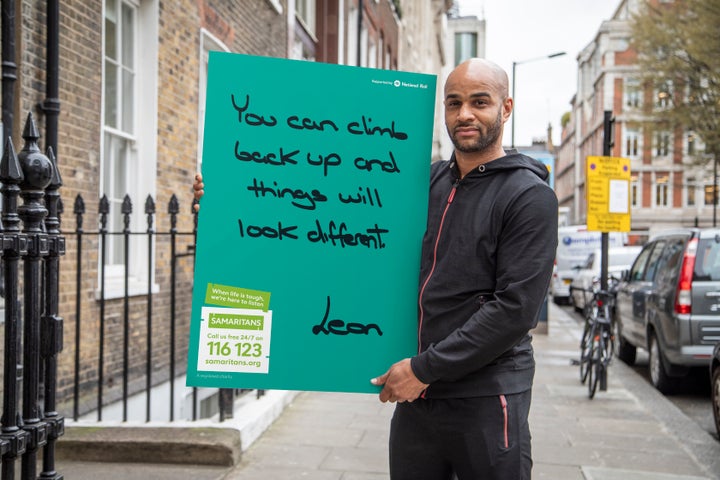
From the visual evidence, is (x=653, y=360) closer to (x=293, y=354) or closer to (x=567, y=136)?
(x=293, y=354)

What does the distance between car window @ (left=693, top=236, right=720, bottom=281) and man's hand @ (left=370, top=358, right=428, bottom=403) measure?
6426mm

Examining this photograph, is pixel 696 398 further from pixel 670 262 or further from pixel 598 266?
pixel 598 266

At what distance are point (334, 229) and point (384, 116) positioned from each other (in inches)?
16.2

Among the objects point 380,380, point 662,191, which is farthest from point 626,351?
point 662,191

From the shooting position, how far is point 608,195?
386 inches

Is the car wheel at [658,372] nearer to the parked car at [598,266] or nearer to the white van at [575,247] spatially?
the parked car at [598,266]

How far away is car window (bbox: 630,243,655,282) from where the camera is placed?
34.1 ft

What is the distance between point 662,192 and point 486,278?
59928 mm

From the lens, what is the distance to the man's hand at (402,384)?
238 cm

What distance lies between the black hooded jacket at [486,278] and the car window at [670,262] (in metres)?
6.36

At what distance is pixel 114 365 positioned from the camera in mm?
6562

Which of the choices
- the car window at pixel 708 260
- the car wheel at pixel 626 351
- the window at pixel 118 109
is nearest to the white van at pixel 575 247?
the car wheel at pixel 626 351

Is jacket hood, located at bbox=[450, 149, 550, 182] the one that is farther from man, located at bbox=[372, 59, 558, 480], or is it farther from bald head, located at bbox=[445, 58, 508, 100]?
bald head, located at bbox=[445, 58, 508, 100]

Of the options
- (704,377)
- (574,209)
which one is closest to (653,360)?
(704,377)
